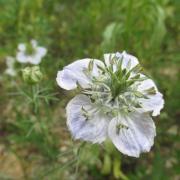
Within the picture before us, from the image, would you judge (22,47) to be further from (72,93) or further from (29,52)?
(72,93)

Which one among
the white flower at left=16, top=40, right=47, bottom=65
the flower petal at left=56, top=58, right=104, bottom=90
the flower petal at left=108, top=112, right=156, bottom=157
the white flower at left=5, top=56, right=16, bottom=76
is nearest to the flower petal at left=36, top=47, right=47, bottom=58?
the white flower at left=16, top=40, right=47, bottom=65

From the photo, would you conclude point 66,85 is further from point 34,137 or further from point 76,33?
point 76,33

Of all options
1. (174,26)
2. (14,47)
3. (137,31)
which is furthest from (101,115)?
(174,26)

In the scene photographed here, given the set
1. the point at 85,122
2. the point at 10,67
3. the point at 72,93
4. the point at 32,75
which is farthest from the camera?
the point at 10,67

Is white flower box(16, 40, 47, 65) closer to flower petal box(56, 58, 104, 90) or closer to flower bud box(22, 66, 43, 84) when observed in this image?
flower bud box(22, 66, 43, 84)

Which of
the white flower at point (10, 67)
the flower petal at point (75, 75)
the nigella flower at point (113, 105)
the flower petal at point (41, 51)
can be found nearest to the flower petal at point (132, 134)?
the nigella flower at point (113, 105)

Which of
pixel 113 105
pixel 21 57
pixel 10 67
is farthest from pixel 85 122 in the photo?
pixel 10 67
